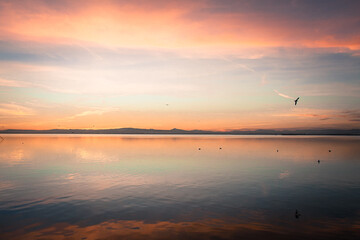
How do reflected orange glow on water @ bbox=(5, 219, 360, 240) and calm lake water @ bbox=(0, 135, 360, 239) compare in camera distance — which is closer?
reflected orange glow on water @ bbox=(5, 219, 360, 240)

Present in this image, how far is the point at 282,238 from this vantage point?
52.3 feet

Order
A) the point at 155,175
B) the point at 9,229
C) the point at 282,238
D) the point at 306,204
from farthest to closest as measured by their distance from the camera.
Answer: the point at 155,175 → the point at 306,204 → the point at 9,229 → the point at 282,238

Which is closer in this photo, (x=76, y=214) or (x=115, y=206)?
(x=76, y=214)

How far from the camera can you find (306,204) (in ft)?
78.0

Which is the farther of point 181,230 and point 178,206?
point 178,206

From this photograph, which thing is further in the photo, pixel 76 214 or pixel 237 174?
pixel 237 174

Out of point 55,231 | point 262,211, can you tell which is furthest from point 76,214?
point 262,211

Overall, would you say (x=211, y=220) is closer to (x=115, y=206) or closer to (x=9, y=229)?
(x=115, y=206)

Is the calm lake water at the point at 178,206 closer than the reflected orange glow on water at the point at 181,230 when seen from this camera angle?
No

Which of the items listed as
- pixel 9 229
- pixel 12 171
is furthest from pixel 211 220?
pixel 12 171

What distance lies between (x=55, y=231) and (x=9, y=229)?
3176mm

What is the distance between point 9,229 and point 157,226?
382 inches

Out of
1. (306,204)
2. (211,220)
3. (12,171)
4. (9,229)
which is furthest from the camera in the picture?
(12,171)

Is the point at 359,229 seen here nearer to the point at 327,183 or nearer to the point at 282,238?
the point at 282,238
